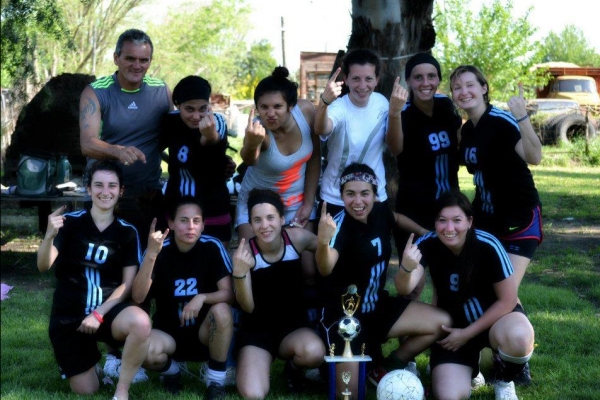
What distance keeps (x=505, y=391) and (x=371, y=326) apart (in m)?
0.82

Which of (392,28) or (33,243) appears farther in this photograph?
(33,243)

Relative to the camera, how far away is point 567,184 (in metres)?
13.4

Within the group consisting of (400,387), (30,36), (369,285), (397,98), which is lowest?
(400,387)

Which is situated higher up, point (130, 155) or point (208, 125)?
point (208, 125)

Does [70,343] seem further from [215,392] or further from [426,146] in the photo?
[426,146]

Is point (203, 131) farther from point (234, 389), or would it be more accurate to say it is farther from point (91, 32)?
point (91, 32)

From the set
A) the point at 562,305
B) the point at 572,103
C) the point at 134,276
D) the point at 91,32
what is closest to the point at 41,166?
the point at 134,276

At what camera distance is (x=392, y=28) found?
7.15 meters

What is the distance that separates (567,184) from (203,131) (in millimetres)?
10337

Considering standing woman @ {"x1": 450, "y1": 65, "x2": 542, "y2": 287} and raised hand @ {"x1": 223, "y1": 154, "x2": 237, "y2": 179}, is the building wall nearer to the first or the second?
raised hand @ {"x1": 223, "y1": 154, "x2": 237, "y2": 179}

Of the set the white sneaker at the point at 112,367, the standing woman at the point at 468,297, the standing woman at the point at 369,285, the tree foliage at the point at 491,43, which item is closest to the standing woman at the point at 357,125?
the standing woman at the point at 369,285

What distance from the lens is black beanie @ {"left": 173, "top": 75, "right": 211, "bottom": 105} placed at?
4598 millimetres

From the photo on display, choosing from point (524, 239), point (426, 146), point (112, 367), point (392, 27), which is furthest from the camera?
point (392, 27)

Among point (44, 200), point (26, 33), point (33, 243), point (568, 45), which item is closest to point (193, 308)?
point (26, 33)
